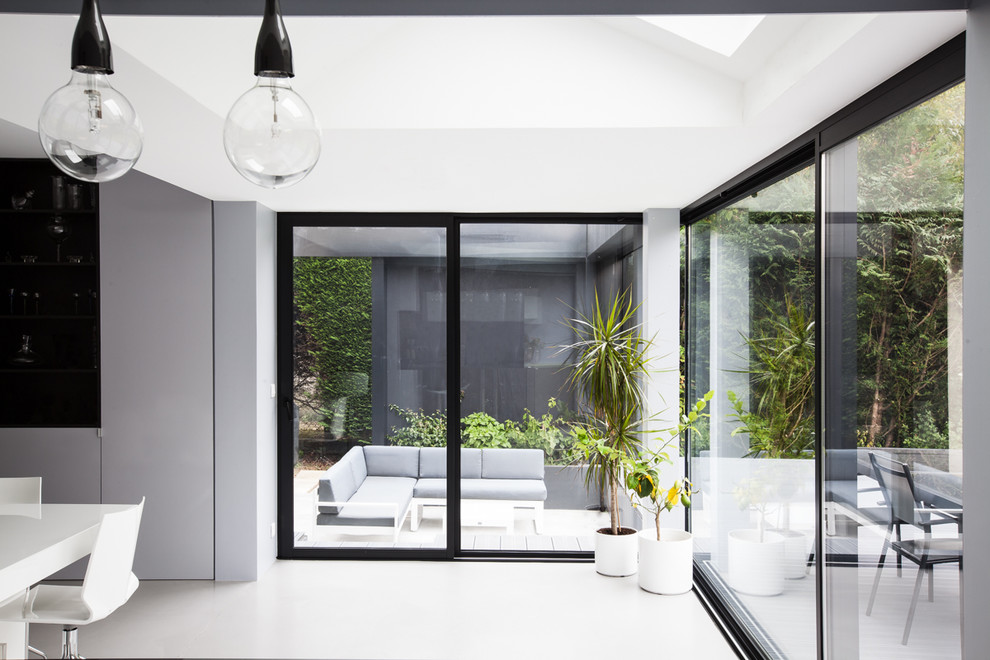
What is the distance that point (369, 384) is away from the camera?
4.83 m

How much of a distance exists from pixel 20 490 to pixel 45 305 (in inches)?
58.0

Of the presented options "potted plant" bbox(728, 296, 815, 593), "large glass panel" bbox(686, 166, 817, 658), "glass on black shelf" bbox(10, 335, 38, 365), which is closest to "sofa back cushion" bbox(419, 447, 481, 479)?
"large glass panel" bbox(686, 166, 817, 658)

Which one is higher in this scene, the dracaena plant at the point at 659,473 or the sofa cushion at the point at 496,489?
the dracaena plant at the point at 659,473

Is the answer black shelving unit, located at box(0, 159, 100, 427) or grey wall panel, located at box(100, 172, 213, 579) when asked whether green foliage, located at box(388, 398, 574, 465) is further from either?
black shelving unit, located at box(0, 159, 100, 427)

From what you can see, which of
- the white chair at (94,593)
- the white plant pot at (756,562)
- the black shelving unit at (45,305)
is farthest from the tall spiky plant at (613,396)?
the black shelving unit at (45,305)

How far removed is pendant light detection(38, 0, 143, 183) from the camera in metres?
1.00

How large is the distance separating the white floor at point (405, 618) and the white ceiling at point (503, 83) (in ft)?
7.72

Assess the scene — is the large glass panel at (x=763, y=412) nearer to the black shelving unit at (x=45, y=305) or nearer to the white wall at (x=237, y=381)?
the white wall at (x=237, y=381)

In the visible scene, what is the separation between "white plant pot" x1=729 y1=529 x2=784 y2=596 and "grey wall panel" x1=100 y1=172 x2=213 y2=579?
313 cm

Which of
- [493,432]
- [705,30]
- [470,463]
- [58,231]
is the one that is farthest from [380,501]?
[705,30]

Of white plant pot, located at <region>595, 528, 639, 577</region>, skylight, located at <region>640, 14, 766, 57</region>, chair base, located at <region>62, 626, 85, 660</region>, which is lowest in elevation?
white plant pot, located at <region>595, 528, 639, 577</region>

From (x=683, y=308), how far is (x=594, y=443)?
3.59 ft

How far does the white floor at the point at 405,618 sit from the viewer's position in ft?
11.0

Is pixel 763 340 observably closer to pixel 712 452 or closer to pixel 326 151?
pixel 712 452
